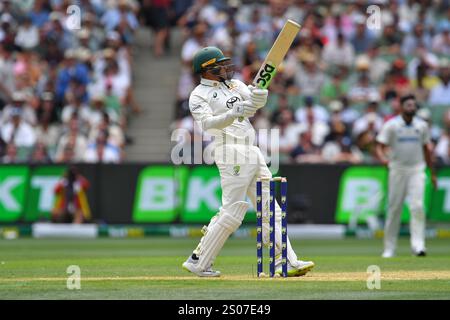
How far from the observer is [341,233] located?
19.0 meters

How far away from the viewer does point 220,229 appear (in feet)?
33.5

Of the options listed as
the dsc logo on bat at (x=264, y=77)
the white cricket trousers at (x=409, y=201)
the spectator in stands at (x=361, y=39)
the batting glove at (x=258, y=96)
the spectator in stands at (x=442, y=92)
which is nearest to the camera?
the batting glove at (x=258, y=96)

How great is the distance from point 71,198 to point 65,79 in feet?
10.4

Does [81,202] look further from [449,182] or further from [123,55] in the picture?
[449,182]

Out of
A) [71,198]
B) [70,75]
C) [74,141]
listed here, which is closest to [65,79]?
[70,75]

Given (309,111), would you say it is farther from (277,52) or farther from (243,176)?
(277,52)

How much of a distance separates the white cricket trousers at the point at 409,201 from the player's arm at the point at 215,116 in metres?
4.75

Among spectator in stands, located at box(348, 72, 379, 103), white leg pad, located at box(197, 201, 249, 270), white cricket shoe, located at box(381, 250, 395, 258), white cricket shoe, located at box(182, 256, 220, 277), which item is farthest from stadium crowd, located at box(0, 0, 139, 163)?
white leg pad, located at box(197, 201, 249, 270)

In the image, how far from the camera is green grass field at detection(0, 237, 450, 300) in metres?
8.77

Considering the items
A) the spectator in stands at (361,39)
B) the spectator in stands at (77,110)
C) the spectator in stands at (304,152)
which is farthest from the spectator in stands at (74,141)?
the spectator in stands at (361,39)

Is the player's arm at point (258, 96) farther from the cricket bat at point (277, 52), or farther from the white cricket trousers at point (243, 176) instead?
the white cricket trousers at point (243, 176)

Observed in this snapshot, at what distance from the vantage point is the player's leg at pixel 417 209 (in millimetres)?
14047
